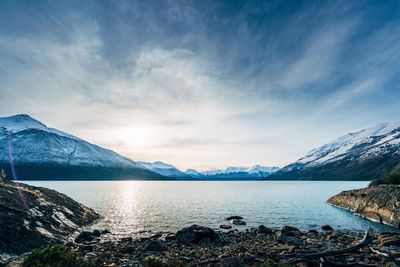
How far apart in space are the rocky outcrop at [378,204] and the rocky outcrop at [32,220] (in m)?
50.3

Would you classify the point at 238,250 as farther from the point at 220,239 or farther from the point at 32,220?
the point at 32,220

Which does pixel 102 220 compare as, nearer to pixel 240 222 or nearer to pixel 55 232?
pixel 55 232

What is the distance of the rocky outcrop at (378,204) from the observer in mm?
50259

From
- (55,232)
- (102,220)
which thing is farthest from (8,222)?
(102,220)

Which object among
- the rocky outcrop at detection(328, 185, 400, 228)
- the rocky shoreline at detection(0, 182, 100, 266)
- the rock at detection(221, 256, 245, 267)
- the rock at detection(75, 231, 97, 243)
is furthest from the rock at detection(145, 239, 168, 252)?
the rocky outcrop at detection(328, 185, 400, 228)

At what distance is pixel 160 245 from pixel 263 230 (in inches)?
673

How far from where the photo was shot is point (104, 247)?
32.4 m

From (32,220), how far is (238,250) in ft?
83.0

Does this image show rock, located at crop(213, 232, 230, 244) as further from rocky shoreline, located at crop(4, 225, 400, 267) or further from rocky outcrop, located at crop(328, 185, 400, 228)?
Answer: rocky outcrop, located at crop(328, 185, 400, 228)

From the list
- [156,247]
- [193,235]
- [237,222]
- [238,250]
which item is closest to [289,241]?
[238,250]

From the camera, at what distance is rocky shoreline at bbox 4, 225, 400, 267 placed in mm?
19750

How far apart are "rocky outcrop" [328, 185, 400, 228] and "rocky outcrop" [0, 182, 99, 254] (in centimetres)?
5030

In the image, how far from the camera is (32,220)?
3638cm

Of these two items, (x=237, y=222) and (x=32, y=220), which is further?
(x=237, y=222)
